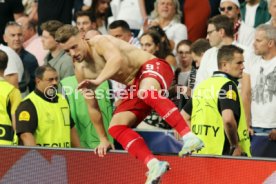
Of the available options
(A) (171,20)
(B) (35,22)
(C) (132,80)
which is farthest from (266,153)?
(B) (35,22)

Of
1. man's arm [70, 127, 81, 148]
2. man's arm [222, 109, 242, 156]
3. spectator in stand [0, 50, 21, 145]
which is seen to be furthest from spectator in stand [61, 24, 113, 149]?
man's arm [222, 109, 242, 156]

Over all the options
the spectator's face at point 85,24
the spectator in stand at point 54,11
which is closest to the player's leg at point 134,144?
the spectator's face at point 85,24

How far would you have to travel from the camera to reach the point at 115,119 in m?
10.4

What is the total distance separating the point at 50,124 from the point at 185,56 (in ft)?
10.8

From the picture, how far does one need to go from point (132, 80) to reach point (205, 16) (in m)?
4.69

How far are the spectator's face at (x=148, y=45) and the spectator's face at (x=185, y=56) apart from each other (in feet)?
1.37

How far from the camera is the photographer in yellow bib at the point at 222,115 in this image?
10.7m

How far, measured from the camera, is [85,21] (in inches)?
591

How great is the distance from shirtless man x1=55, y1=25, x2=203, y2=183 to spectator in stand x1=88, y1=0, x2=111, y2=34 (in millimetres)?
4926

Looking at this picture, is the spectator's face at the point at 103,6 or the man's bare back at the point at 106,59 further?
the spectator's face at the point at 103,6

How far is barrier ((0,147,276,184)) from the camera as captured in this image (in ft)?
32.2

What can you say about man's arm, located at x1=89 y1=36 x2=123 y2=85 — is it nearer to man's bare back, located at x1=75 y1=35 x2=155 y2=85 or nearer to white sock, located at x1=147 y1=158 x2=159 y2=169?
man's bare back, located at x1=75 y1=35 x2=155 y2=85

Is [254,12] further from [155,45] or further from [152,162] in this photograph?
[152,162]

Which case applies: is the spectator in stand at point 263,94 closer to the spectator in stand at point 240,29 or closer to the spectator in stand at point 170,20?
the spectator in stand at point 240,29
